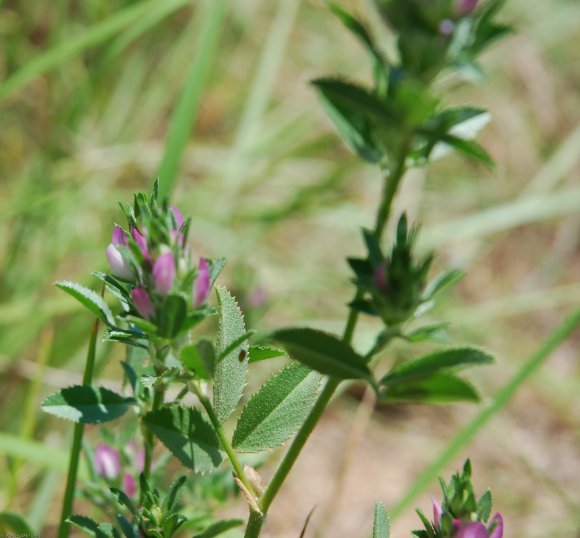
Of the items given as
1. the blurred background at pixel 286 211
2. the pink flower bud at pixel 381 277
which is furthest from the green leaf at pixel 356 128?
the blurred background at pixel 286 211

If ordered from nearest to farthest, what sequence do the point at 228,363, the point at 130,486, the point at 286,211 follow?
the point at 228,363 → the point at 130,486 → the point at 286,211

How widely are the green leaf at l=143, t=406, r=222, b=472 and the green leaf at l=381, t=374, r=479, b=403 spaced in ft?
0.44

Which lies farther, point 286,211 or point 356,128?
point 286,211

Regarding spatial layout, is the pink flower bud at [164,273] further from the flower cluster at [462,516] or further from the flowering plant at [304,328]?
the flower cluster at [462,516]

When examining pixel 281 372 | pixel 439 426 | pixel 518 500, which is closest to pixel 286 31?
pixel 439 426

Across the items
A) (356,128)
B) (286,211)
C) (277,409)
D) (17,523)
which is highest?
(286,211)

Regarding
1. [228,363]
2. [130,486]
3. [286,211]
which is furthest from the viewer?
[286,211]

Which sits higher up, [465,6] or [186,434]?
[465,6]

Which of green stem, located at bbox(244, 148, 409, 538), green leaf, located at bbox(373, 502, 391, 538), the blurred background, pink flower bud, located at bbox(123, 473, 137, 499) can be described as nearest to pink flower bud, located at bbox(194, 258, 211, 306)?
green stem, located at bbox(244, 148, 409, 538)

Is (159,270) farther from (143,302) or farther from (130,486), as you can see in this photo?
(130,486)

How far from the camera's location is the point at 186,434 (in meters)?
0.62

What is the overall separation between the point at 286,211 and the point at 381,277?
1376 millimetres

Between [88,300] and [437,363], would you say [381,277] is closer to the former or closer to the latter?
[437,363]

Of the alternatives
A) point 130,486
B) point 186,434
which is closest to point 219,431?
point 186,434
